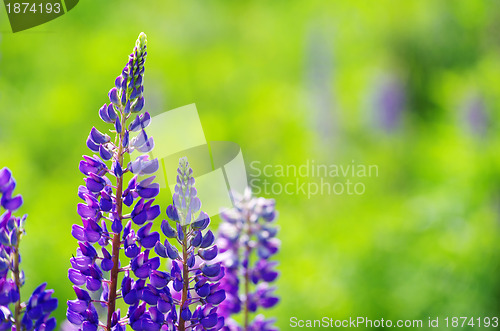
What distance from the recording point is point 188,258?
62cm

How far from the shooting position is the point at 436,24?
377 cm

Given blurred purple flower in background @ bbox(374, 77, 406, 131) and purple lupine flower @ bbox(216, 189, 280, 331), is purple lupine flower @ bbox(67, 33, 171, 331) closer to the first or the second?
purple lupine flower @ bbox(216, 189, 280, 331)

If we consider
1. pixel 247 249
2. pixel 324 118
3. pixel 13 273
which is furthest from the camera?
pixel 324 118

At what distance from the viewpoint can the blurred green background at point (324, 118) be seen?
7.20 feet

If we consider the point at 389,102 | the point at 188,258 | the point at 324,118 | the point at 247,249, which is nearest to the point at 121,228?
the point at 188,258

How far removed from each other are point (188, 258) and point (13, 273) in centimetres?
17

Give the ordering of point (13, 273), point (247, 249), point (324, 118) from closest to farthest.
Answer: point (13, 273) → point (247, 249) → point (324, 118)

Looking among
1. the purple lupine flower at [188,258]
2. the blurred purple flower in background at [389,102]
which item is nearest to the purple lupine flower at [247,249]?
the purple lupine flower at [188,258]

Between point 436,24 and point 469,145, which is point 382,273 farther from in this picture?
point 436,24

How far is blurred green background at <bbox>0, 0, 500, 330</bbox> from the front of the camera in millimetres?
2193

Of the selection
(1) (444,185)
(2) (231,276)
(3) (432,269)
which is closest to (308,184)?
(1) (444,185)

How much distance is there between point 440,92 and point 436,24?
831 millimetres

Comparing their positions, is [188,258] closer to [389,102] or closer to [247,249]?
[247,249]

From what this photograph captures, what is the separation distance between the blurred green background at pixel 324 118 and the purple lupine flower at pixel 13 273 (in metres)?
1.40
